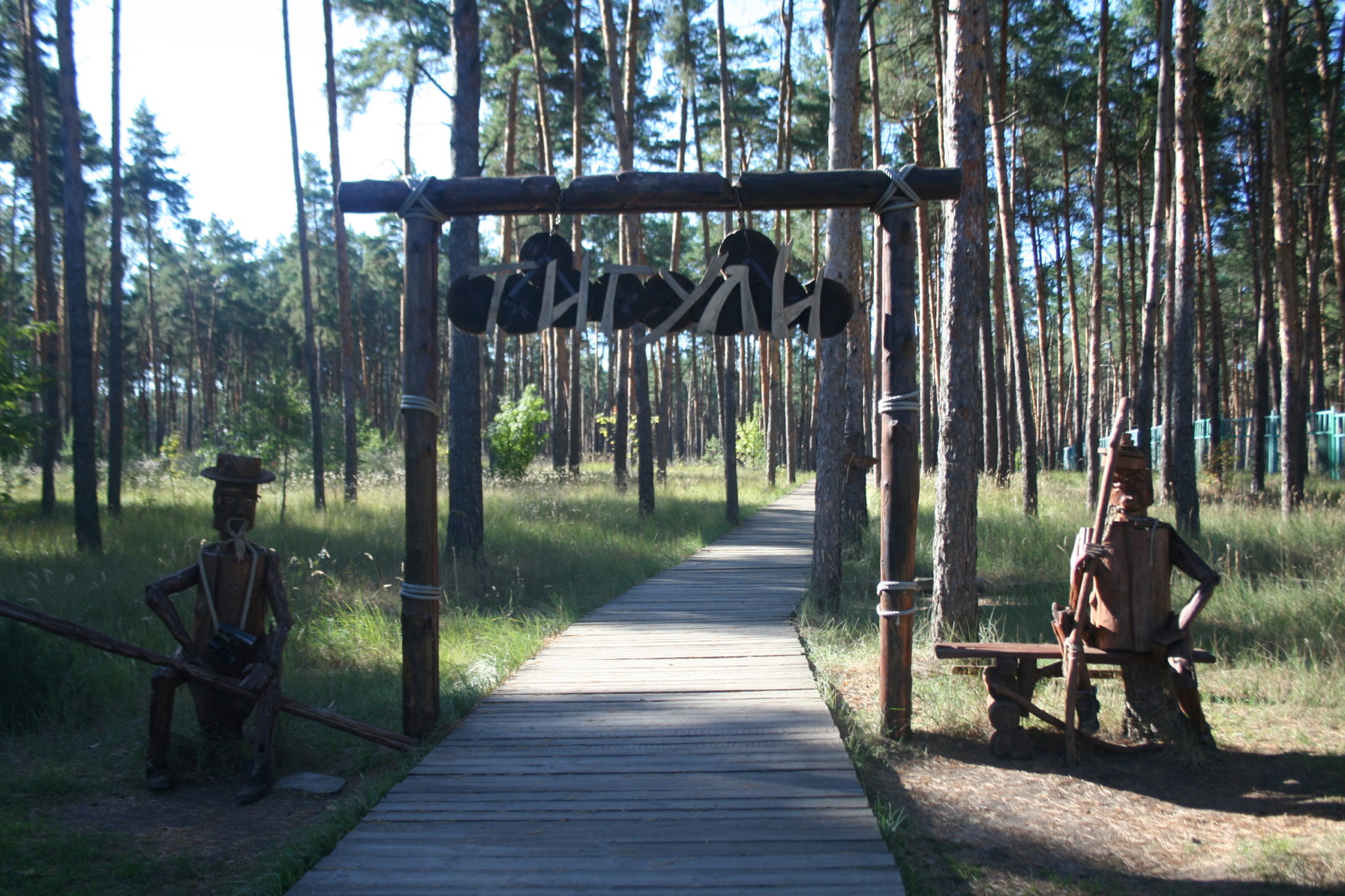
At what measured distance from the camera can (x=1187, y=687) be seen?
14.1ft

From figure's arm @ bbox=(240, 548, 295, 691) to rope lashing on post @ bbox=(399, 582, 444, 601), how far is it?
615mm

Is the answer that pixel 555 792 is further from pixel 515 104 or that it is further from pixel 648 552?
pixel 515 104

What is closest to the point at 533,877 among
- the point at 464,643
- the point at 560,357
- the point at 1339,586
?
the point at 464,643

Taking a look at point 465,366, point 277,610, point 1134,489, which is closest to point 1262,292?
point 465,366

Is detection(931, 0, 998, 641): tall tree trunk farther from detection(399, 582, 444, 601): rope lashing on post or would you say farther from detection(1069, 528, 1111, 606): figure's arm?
detection(399, 582, 444, 601): rope lashing on post

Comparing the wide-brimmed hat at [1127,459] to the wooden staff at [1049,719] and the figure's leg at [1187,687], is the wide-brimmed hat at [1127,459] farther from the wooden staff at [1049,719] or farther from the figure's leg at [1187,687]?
the wooden staff at [1049,719]

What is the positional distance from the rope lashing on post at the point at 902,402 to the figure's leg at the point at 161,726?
3997mm

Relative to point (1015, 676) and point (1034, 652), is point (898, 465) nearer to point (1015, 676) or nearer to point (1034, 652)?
point (1034, 652)

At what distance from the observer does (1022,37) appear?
18547mm

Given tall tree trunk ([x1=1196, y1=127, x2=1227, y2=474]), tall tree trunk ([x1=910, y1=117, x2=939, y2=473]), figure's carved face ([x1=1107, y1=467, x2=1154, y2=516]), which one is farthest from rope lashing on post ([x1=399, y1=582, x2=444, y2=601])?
tall tree trunk ([x1=1196, y1=127, x2=1227, y2=474])

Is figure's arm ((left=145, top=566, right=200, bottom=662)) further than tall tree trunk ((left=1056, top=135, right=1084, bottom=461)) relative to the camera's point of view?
No

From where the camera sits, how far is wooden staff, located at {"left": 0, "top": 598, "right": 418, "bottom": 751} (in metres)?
4.04

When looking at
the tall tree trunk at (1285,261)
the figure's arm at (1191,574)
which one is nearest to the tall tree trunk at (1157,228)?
the tall tree trunk at (1285,261)

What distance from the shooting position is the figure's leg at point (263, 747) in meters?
4.22
